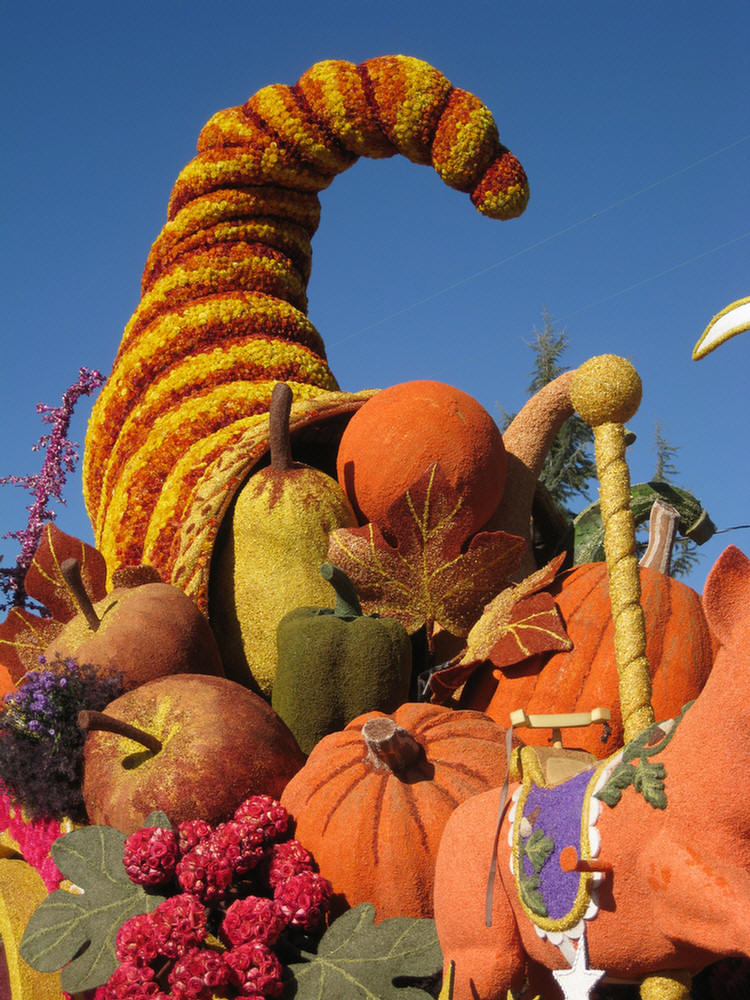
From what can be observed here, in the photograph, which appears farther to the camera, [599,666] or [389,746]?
[599,666]

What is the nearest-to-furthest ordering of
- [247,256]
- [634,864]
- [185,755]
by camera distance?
[634,864]
[185,755]
[247,256]

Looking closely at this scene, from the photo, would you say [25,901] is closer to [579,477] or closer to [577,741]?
[577,741]

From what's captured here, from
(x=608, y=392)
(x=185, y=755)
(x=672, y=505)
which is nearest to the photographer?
(x=608, y=392)

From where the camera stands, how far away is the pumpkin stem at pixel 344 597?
7.89ft

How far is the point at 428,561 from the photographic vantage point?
259 centimetres

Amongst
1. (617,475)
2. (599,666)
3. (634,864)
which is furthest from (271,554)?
(634,864)

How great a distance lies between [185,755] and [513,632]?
769 mm

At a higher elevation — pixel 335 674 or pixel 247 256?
pixel 247 256

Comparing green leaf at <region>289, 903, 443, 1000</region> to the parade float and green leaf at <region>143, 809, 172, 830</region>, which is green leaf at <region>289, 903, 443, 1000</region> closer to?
the parade float

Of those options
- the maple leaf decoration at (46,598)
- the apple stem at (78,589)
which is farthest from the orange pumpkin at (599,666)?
the maple leaf decoration at (46,598)

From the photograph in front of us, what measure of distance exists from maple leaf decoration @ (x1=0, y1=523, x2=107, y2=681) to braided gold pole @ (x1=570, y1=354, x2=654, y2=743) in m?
1.65

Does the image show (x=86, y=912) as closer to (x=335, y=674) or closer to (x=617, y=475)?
(x=335, y=674)

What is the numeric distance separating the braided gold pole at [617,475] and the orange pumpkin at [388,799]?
1.36ft

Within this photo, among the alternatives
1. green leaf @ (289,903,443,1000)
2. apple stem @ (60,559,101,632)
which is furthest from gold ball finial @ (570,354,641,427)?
Result: apple stem @ (60,559,101,632)
